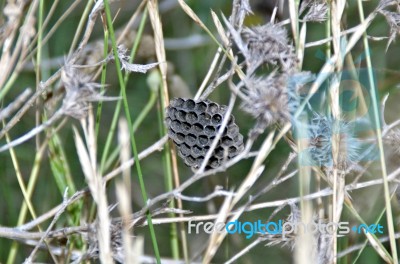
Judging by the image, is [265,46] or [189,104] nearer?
[265,46]

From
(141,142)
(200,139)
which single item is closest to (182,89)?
(141,142)

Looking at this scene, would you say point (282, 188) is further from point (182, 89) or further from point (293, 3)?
point (293, 3)

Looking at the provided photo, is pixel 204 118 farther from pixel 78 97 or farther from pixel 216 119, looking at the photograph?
pixel 78 97

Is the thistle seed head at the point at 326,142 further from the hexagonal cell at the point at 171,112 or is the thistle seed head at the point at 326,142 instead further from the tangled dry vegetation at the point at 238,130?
the hexagonal cell at the point at 171,112

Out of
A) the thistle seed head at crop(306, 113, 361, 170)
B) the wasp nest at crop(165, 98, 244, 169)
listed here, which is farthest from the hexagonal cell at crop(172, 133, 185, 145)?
the thistle seed head at crop(306, 113, 361, 170)

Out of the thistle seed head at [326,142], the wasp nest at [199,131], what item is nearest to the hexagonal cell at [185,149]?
the wasp nest at [199,131]

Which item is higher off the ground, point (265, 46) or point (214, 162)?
point (265, 46)

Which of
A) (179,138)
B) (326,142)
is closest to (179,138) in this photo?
(179,138)
